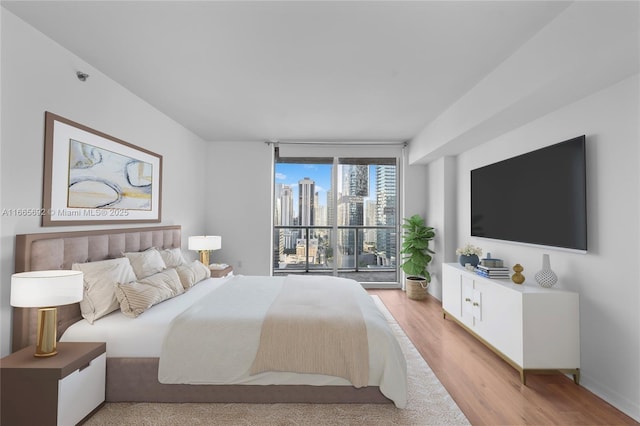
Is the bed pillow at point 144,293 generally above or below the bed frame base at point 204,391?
above

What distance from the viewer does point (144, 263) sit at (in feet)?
9.53

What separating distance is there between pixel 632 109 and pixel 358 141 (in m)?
3.57

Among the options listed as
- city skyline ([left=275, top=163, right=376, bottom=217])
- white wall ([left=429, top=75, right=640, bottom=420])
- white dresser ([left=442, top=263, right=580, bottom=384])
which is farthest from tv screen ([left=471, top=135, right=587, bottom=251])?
city skyline ([left=275, top=163, right=376, bottom=217])

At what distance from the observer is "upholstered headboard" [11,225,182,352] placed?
202cm

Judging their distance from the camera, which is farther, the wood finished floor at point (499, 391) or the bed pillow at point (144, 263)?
the bed pillow at point (144, 263)

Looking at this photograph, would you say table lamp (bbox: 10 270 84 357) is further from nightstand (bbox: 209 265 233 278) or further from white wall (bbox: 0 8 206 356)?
nightstand (bbox: 209 265 233 278)

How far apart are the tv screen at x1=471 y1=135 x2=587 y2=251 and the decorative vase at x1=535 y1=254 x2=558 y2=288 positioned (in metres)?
0.17

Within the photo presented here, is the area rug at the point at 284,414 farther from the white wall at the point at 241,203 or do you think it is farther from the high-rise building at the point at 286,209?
the high-rise building at the point at 286,209

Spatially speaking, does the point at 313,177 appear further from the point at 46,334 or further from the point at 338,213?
the point at 46,334

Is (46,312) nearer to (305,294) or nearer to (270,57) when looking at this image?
(305,294)

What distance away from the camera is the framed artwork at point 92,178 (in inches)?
90.7

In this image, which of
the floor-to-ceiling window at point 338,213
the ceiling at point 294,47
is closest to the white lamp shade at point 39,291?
the ceiling at point 294,47

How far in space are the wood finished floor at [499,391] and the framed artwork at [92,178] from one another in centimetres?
334

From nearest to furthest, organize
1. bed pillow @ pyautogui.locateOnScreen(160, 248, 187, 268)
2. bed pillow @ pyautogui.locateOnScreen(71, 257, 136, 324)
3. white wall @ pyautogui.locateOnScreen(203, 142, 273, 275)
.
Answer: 1. bed pillow @ pyautogui.locateOnScreen(71, 257, 136, 324)
2. bed pillow @ pyautogui.locateOnScreen(160, 248, 187, 268)
3. white wall @ pyautogui.locateOnScreen(203, 142, 273, 275)
